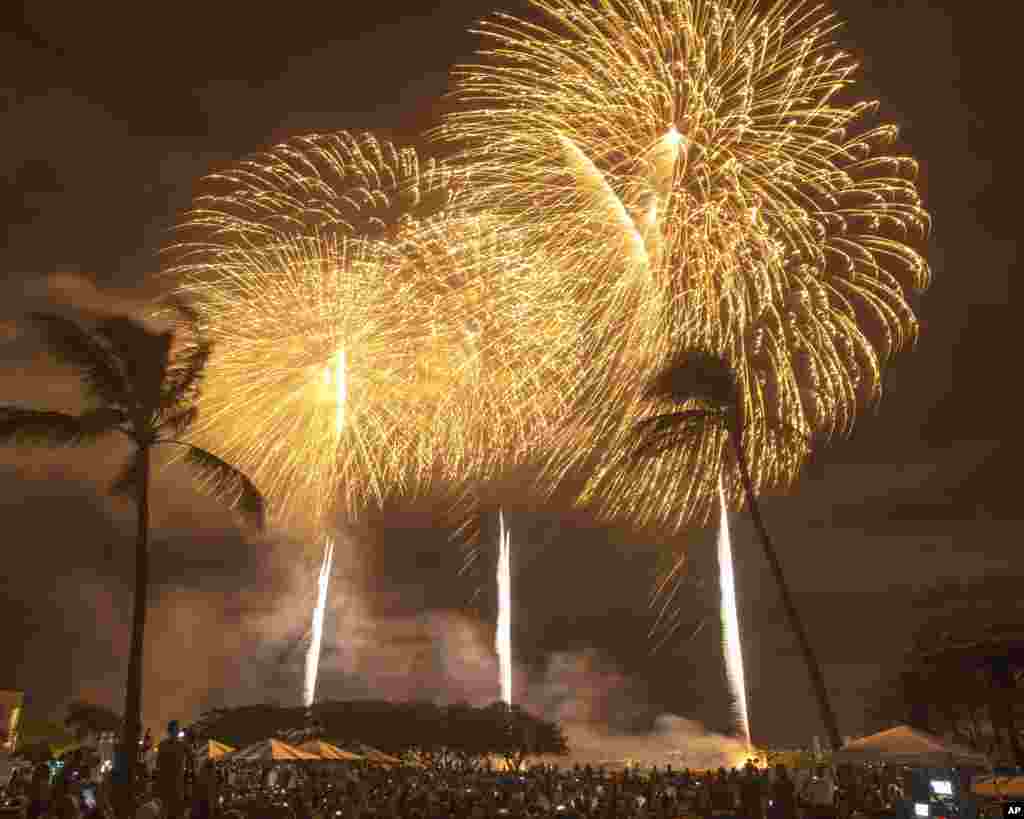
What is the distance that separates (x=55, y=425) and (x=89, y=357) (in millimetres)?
1539

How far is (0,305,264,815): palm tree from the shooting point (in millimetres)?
17594

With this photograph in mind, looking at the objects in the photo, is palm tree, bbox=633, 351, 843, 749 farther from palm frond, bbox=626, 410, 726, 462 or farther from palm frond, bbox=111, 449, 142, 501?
palm frond, bbox=111, 449, 142, 501

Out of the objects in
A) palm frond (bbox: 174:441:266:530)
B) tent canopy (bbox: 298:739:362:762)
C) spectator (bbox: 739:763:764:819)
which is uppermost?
palm frond (bbox: 174:441:266:530)

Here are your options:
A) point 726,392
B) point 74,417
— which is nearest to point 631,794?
point 726,392

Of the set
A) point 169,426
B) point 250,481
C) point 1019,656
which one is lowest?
point 1019,656

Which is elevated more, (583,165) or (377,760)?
(583,165)

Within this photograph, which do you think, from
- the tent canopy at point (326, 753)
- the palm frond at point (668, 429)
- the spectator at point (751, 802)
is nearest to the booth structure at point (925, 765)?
→ the spectator at point (751, 802)

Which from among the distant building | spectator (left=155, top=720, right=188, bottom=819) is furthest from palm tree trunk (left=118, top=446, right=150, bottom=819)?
the distant building

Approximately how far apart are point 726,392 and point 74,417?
1433 centimetres

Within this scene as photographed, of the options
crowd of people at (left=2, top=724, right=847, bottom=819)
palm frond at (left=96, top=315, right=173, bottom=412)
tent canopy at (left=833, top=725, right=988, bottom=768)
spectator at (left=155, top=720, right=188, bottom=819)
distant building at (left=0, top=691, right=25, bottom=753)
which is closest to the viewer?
crowd of people at (left=2, top=724, right=847, bottom=819)

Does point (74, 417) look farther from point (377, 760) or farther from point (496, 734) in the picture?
point (496, 734)

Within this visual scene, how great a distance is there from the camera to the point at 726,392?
20.8 meters

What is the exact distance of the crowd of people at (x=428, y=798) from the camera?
1228cm

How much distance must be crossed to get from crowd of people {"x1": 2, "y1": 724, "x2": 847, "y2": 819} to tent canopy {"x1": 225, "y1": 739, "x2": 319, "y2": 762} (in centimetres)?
93
